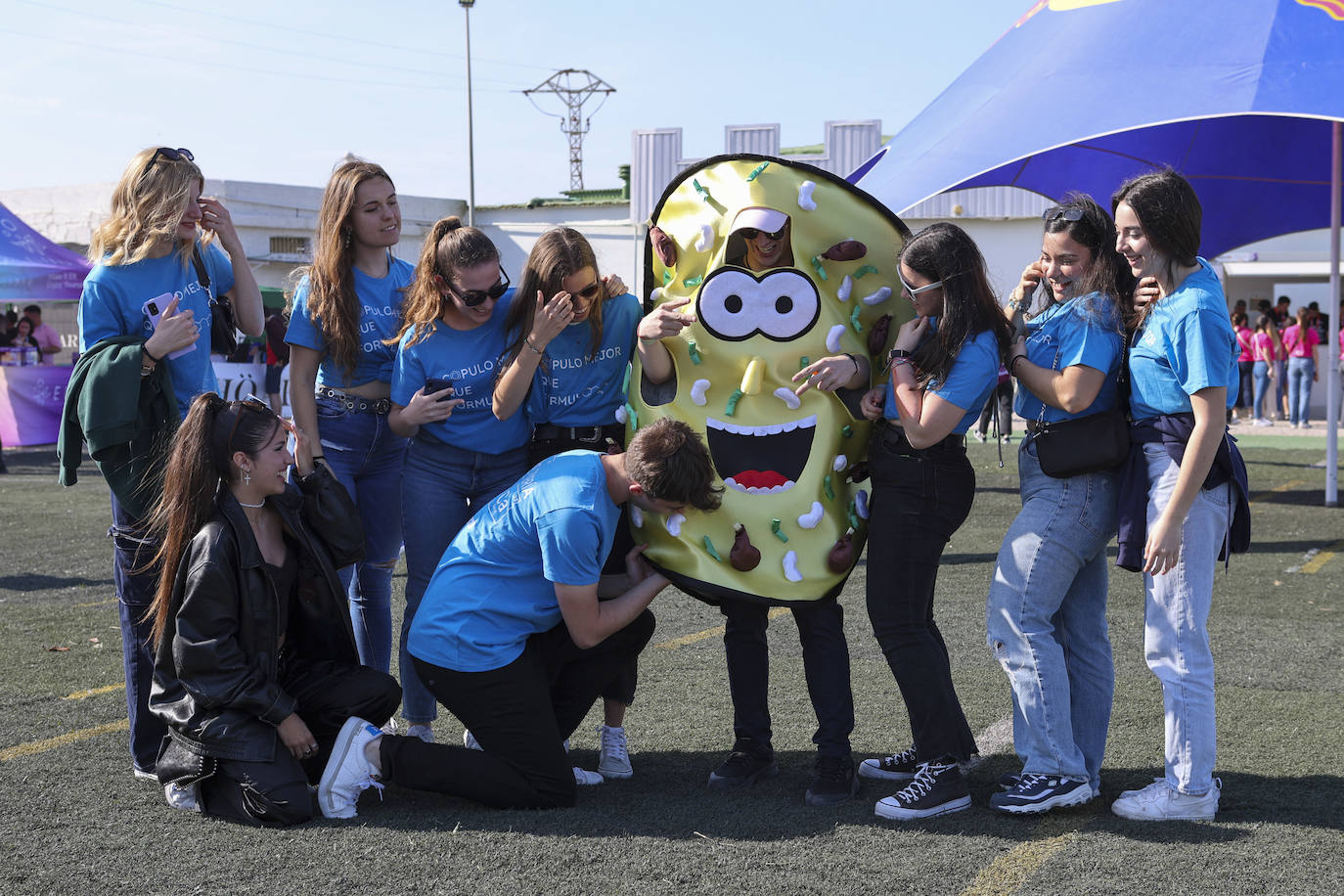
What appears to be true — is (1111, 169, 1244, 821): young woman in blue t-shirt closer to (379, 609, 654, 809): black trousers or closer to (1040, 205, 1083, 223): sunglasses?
(1040, 205, 1083, 223): sunglasses

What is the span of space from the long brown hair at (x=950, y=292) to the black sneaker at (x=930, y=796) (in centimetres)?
A: 115

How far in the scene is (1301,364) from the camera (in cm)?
1831

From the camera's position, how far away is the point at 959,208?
25.8m

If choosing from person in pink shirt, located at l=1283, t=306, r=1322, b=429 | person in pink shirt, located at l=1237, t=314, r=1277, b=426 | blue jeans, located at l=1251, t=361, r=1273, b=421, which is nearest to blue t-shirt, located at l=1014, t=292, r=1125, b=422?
person in pink shirt, located at l=1283, t=306, r=1322, b=429

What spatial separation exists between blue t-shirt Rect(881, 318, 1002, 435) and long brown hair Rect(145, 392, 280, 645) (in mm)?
2042

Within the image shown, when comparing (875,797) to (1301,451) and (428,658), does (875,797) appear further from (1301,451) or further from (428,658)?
(1301,451)

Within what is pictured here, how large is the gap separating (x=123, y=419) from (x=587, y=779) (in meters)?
1.86

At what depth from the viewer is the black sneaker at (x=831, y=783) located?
12.5 feet

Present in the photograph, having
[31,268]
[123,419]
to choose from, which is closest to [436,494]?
[123,419]

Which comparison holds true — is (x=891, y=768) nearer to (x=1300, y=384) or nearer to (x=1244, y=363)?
(x=1300, y=384)

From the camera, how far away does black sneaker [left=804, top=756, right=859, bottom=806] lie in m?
3.81

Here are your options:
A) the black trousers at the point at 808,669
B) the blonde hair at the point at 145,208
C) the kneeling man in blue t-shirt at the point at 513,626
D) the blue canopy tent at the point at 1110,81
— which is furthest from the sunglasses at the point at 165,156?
the blue canopy tent at the point at 1110,81

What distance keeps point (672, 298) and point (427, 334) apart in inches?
32.7

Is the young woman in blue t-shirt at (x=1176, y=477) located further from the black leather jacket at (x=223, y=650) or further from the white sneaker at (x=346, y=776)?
the black leather jacket at (x=223, y=650)
